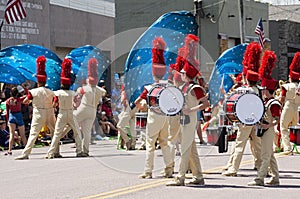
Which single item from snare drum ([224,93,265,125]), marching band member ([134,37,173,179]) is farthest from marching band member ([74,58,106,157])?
snare drum ([224,93,265,125])

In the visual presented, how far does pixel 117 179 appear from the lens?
1220 centimetres

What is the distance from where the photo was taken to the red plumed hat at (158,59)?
459 inches

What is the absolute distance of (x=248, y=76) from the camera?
11.6 metres

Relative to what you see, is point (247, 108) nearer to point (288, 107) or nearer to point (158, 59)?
point (158, 59)

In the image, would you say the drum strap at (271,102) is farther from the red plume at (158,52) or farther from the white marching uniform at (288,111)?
the white marching uniform at (288,111)

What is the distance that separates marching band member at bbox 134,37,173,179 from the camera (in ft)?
38.3

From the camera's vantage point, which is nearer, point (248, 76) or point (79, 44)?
point (248, 76)

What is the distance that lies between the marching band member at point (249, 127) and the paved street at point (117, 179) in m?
0.30

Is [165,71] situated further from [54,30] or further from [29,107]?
[54,30]

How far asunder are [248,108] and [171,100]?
120 centimetres

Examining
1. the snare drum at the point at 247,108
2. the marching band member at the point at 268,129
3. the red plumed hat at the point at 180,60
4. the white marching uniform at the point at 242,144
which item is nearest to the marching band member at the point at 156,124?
the red plumed hat at the point at 180,60

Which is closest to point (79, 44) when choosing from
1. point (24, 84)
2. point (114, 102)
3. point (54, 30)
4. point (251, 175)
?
point (54, 30)

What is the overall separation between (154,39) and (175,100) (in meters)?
1.60

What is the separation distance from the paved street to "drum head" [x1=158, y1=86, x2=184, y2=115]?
1.18 metres
